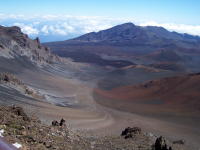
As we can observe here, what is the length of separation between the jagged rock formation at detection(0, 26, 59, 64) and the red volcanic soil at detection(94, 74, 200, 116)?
822 inches

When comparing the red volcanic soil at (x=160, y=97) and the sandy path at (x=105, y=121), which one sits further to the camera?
the red volcanic soil at (x=160, y=97)

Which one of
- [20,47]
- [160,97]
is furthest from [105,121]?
[20,47]

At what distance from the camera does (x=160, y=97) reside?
58000 mm

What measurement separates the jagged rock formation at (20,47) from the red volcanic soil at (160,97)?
20888 mm

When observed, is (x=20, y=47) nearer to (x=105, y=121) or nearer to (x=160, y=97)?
(x=160, y=97)

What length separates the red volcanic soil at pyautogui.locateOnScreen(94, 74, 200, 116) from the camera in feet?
165

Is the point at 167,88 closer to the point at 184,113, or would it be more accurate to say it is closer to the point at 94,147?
the point at 184,113

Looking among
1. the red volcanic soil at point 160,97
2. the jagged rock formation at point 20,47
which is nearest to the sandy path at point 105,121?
the red volcanic soil at point 160,97

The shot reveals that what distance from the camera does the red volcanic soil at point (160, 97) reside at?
50.2m

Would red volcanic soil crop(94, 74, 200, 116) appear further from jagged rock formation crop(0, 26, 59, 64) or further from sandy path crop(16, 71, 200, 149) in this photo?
jagged rock formation crop(0, 26, 59, 64)

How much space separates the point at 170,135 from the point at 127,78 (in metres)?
50.1

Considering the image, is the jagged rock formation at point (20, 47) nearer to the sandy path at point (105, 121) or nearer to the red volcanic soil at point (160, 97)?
the red volcanic soil at point (160, 97)

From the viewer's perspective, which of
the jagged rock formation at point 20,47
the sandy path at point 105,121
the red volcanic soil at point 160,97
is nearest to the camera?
the sandy path at point 105,121

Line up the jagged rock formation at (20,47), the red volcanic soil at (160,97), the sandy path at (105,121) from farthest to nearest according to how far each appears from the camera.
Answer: the jagged rock formation at (20,47), the red volcanic soil at (160,97), the sandy path at (105,121)
